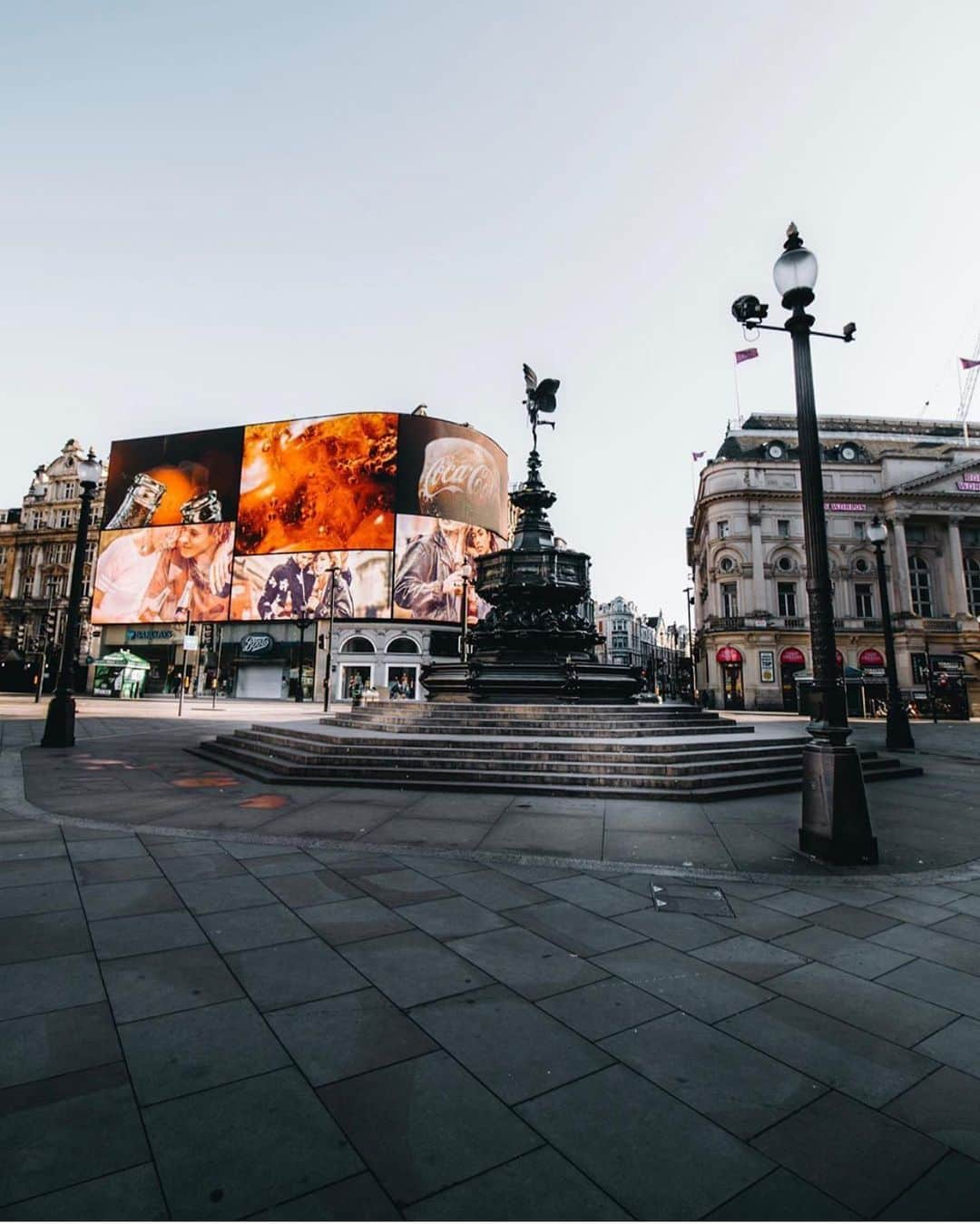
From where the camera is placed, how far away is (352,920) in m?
4.36

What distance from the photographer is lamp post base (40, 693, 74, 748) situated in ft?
46.9

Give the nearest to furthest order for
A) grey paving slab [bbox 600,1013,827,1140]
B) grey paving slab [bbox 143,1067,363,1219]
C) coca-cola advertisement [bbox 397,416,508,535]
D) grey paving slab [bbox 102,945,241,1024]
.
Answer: grey paving slab [bbox 143,1067,363,1219], grey paving slab [bbox 600,1013,827,1140], grey paving slab [bbox 102,945,241,1024], coca-cola advertisement [bbox 397,416,508,535]

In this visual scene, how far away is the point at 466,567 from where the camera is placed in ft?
182

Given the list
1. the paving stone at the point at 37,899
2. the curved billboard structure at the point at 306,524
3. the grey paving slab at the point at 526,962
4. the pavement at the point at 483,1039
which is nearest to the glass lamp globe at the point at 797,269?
the pavement at the point at 483,1039

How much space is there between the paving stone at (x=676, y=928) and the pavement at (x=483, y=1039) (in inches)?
1.0

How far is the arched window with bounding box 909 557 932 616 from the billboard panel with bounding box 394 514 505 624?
118ft

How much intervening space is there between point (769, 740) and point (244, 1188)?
11.7 metres

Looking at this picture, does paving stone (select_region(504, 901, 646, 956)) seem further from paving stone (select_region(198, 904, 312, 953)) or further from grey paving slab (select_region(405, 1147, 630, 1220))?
grey paving slab (select_region(405, 1147, 630, 1220))

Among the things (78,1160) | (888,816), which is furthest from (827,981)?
(888,816)

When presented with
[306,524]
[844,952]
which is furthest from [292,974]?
[306,524]

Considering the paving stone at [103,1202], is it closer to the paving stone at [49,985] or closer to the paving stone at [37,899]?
the paving stone at [49,985]

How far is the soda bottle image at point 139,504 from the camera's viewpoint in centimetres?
6462

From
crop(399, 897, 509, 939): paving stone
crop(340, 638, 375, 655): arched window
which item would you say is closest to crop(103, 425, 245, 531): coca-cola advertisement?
crop(340, 638, 375, 655): arched window

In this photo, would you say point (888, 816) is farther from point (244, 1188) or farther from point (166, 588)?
point (166, 588)
